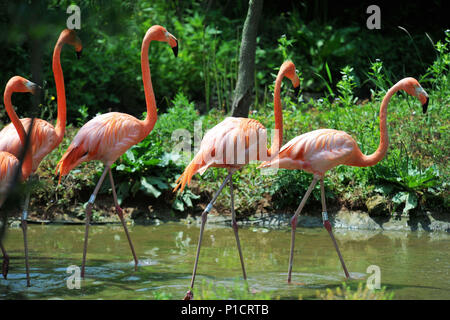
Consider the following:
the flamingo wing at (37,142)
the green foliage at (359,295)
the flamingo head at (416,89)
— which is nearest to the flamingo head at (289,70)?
the flamingo head at (416,89)

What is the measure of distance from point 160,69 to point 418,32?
199 inches

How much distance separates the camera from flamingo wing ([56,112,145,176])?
502 cm

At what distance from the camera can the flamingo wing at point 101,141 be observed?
5016mm

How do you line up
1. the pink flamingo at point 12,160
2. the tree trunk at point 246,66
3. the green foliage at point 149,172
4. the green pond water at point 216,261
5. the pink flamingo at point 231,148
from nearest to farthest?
the pink flamingo at point 12,160, the green pond water at point 216,261, the pink flamingo at point 231,148, the green foliage at point 149,172, the tree trunk at point 246,66

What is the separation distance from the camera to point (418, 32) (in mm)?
10984

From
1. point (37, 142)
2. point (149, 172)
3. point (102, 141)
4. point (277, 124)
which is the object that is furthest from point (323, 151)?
point (149, 172)

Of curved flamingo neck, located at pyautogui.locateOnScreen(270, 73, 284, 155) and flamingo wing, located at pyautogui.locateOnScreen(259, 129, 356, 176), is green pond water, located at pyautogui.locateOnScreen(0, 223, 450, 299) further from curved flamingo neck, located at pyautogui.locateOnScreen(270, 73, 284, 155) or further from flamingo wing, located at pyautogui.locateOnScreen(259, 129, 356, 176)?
curved flamingo neck, located at pyautogui.locateOnScreen(270, 73, 284, 155)

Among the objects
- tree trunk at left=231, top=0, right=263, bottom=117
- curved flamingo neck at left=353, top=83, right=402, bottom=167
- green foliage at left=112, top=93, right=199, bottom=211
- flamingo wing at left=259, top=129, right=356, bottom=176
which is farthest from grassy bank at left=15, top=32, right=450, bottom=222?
flamingo wing at left=259, top=129, right=356, bottom=176

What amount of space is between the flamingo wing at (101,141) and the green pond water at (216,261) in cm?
93

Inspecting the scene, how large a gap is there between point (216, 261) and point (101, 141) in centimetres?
150

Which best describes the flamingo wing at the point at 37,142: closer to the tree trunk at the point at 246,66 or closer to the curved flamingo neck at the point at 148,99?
the curved flamingo neck at the point at 148,99

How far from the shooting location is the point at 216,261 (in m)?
5.27

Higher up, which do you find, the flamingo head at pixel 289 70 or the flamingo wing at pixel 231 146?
the flamingo head at pixel 289 70
